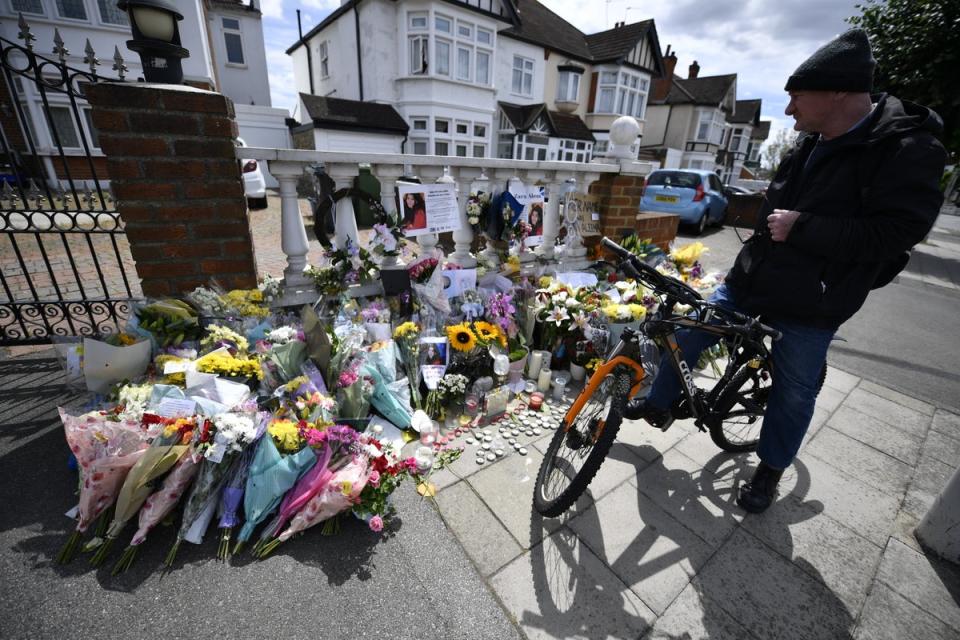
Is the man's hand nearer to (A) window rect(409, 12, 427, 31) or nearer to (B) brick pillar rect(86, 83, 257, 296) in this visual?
(B) brick pillar rect(86, 83, 257, 296)

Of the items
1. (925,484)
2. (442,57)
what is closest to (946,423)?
(925,484)

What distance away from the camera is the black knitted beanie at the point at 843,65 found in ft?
5.24

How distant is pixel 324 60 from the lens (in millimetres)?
18109

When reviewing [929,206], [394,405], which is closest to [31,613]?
[394,405]

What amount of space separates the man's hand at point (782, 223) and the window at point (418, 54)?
15.8 metres

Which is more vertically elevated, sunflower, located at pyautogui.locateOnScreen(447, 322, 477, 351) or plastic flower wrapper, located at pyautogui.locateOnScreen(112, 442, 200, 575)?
sunflower, located at pyautogui.locateOnScreen(447, 322, 477, 351)

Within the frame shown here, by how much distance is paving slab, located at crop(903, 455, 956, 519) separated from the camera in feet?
7.35

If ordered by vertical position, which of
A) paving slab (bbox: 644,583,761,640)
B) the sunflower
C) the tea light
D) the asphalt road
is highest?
the sunflower

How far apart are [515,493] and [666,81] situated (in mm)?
32636

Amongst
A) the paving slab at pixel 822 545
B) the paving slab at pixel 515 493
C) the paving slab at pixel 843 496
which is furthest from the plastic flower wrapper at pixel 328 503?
the paving slab at pixel 843 496

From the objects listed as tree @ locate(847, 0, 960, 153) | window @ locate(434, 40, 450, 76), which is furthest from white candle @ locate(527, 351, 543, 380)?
window @ locate(434, 40, 450, 76)

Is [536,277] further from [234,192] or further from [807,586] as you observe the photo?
[807,586]

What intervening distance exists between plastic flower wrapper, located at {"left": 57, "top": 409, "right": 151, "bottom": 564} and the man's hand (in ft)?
9.64

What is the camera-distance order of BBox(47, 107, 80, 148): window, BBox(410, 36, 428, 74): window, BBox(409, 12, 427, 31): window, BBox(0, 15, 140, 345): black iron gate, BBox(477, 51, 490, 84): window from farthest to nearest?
BBox(477, 51, 490, 84): window, BBox(410, 36, 428, 74): window, BBox(409, 12, 427, 31): window, BBox(47, 107, 80, 148): window, BBox(0, 15, 140, 345): black iron gate
